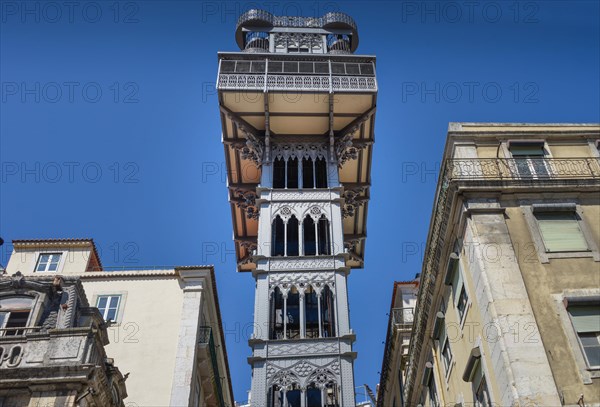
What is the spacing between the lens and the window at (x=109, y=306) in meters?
24.3

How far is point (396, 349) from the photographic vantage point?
30.5m

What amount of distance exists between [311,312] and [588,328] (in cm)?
1966

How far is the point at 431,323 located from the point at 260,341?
10.1 meters

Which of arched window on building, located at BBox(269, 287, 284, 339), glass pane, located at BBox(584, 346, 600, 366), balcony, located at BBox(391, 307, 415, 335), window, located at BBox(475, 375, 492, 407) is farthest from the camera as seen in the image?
arched window on building, located at BBox(269, 287, 284, 339)

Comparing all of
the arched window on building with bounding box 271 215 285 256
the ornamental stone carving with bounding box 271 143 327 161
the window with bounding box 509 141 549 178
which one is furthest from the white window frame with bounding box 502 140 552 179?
the ornamental stone carving with bounding box 271 143 327 161

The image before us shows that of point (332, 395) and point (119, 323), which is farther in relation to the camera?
point (332, 395)

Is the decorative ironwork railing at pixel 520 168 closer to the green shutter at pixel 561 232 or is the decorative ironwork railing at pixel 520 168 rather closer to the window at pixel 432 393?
the green shutter at pixel 561 232

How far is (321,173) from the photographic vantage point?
41.4 metres

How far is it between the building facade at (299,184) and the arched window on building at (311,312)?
0.05 meters

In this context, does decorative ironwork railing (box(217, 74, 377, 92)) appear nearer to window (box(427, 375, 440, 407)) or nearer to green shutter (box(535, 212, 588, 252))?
window (box(427, 375, 440, 407))

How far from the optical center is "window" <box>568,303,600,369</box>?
1525cm

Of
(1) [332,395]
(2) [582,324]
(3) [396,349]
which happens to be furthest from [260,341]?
(2) [582,324]

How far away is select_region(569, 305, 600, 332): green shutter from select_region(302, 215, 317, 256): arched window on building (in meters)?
21.5

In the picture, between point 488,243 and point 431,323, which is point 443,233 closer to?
point 488,243
